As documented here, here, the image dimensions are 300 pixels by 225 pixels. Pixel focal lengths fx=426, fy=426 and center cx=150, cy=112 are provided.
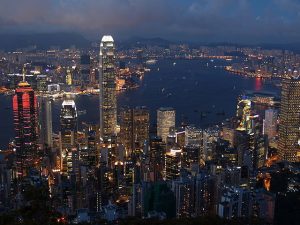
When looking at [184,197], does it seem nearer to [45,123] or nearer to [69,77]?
[45,123]

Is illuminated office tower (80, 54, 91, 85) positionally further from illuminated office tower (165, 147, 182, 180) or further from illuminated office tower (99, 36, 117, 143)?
illuminated office tower (165, 147, 182, 180)

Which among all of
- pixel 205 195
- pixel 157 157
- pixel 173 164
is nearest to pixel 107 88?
pixel 157 157

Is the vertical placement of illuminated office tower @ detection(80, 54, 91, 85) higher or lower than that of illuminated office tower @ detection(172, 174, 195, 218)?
higher

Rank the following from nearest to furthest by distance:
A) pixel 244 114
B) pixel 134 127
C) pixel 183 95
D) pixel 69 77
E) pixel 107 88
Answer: pixel 134 127
pixel 244 114
pixel 107 88
pixel 183 95
pixel 69 77

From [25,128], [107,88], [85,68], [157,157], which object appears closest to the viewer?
[157,157]

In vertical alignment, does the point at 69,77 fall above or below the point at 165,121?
above

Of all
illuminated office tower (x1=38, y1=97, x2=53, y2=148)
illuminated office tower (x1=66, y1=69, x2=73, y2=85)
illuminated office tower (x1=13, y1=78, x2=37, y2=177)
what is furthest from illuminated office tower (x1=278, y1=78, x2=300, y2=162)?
illuminated office tower (x1=66, y1=69, x2=73, y2=85)

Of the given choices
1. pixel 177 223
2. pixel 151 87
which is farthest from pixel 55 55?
pixel 177 223
